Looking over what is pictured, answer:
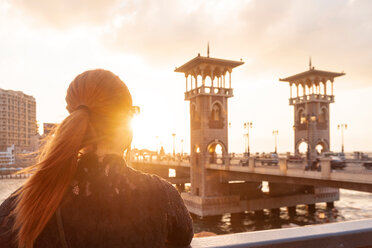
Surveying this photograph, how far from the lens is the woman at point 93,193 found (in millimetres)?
1344

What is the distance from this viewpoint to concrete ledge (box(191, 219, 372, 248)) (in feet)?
5.79

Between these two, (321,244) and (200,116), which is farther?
(200,116)

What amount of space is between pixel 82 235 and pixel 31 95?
170 metres

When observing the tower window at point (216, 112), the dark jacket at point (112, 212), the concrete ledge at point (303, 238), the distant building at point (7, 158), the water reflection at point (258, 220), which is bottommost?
the water reflection at point (258, 220)

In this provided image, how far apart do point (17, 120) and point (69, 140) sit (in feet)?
502

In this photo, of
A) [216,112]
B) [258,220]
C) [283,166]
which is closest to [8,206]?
[283,166]

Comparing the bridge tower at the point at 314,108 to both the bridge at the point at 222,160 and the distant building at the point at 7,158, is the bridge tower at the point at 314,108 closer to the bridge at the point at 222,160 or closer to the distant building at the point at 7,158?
the bridge at the point at 222,160

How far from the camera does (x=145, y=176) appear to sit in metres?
1.63

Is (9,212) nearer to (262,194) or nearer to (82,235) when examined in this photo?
(82,235)

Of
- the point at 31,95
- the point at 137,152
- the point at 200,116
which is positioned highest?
the point at 31,95

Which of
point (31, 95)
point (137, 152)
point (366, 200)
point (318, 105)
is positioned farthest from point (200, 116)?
point (31, 95)

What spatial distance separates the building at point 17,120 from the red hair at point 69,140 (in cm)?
12943

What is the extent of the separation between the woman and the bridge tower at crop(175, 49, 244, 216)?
33736mm

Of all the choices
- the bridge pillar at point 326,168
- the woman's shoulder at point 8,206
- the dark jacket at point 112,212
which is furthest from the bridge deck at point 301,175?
the woman's shoulder at point 8,206
